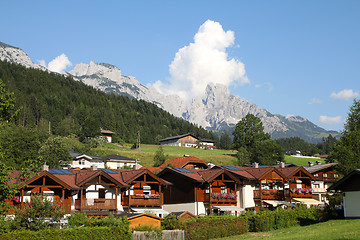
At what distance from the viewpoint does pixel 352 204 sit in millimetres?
37219

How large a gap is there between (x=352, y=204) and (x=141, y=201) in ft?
74.3

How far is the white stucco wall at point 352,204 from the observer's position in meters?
36.8

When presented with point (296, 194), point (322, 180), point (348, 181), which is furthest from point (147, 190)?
point (322, 180)

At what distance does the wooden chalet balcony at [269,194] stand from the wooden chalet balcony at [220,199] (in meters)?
3.79

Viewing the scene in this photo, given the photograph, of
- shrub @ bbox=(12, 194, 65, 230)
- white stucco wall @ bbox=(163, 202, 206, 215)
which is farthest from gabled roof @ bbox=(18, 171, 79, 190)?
white stucco wall @ bbox=(163, 202, 206, 215)

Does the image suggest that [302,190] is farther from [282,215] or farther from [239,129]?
[239,129]

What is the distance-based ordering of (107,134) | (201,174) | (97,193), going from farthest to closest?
1. (107,134)
2. (201,174)
3. (97,193)

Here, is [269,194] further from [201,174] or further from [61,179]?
[61,179]

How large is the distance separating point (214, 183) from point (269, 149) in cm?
6707

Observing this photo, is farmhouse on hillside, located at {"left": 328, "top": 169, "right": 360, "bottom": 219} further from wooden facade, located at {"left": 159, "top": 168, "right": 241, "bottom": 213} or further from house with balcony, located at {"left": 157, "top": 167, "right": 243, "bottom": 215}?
wooden facade, located at {"left": 159, "top": 168, "right": 241, "bottom": 213}

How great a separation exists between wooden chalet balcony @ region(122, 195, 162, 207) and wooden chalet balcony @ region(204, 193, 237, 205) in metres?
5.86

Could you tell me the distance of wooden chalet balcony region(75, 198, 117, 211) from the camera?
41750mm

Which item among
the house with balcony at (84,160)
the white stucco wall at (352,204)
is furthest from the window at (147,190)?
the house with balcony at (84,160)

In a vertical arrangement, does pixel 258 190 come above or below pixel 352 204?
above
